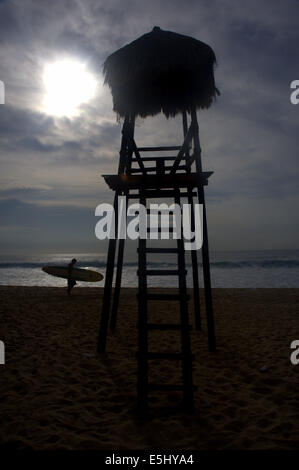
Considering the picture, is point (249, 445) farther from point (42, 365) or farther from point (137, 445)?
point (42, 365)

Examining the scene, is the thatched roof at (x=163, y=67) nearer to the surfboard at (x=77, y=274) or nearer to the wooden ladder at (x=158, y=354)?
the wooden ladder at (x=158, y=354)

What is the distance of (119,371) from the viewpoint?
5.16m

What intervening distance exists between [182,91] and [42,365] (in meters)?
6.90

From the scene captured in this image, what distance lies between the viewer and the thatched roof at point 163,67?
5664mm

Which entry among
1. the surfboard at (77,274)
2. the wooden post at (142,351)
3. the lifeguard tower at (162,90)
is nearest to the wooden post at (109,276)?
the lifeguard tower at (162,90)

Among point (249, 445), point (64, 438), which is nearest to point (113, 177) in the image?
point (64, 438)

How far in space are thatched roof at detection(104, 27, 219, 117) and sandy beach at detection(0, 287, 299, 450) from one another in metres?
5.52

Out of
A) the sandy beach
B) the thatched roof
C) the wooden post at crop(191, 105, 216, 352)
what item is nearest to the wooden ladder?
the sandy beach

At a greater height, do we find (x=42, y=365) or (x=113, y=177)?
(x=113, y=177)

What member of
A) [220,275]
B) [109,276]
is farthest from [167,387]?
[220,275]

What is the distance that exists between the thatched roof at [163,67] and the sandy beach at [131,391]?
5.52 m

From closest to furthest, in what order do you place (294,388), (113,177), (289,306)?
(294,388)
(113,177)
(289,306)
